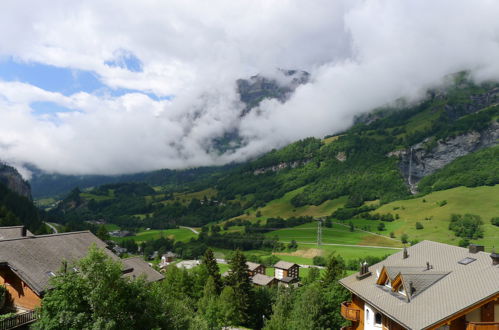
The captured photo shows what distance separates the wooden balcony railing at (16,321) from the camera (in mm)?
24375

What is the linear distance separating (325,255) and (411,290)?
558 feet

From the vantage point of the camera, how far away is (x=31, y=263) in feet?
106

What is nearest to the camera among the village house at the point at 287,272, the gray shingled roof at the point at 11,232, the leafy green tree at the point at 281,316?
the gray shingled roof at the point at 11,232

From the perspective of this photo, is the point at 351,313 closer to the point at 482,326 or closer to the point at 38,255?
the point at 482,326

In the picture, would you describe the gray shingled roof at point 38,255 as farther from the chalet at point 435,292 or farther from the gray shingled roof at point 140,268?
the chalet at point 435,292

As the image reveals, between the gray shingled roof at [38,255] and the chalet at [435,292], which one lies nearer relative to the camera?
the chalet at [435,292]

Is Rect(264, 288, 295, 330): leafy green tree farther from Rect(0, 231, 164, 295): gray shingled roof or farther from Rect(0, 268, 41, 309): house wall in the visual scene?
Rect(0, 268, 41, 309): house wall

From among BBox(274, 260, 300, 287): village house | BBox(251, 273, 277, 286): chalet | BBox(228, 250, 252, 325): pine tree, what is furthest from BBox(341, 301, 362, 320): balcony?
BBox(274, 260, 300, 287): village house

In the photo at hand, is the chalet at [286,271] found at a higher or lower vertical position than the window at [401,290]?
lower

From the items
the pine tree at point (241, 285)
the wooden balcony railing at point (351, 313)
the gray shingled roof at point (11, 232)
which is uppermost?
the gray shingled roof at point (11, 232)

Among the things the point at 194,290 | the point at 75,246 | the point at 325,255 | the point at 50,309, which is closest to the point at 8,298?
the point at 75,246

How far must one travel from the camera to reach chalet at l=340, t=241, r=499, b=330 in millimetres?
22359

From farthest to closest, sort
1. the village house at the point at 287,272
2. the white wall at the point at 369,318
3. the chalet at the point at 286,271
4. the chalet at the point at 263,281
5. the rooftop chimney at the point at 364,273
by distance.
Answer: the chalet at the point at 286,271 → the village house at the point at 287,272 → the chalet at the point at 263,281 → the rooftop chimney at the point at 364,273 → the white wall at the point at 369,318

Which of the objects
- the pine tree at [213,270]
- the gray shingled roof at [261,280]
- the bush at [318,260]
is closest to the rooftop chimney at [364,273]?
the pine tree at [213,270]
